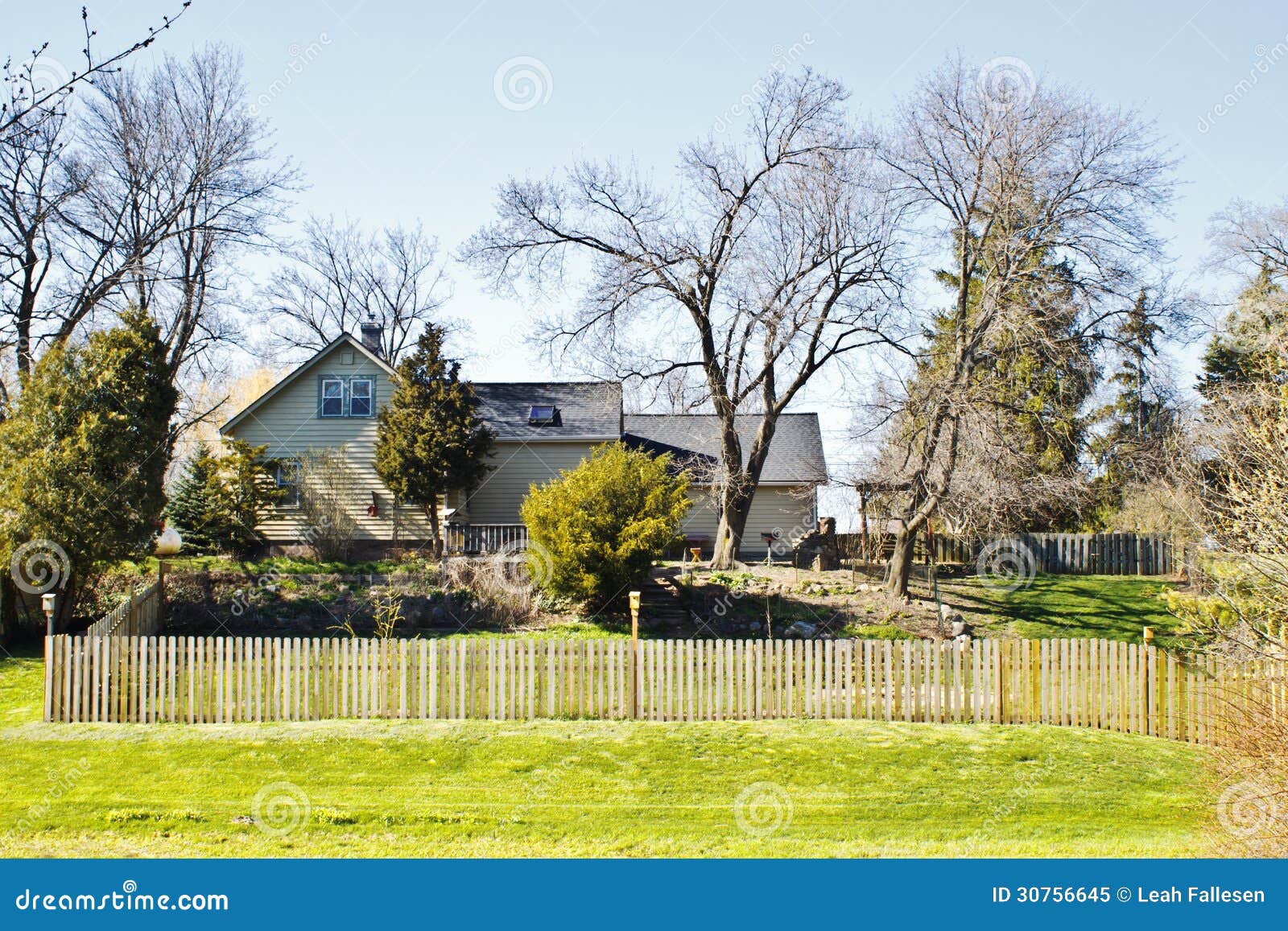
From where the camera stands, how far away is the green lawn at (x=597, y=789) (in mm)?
9203

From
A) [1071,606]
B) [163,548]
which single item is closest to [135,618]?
[163,548]

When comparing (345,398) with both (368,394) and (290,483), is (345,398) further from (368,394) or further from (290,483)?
(290,483)

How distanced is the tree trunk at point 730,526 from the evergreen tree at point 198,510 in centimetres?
1196

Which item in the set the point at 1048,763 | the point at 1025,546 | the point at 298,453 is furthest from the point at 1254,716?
the point at 298,453

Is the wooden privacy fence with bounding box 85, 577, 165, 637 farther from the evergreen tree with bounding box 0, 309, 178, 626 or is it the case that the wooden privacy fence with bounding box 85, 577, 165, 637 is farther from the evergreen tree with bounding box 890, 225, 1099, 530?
the evergreen tree with bounding box 890, 225, 1099, 530

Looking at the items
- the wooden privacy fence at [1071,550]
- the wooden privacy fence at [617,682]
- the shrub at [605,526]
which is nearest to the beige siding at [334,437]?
the wooden privacy fence at [1071,550]

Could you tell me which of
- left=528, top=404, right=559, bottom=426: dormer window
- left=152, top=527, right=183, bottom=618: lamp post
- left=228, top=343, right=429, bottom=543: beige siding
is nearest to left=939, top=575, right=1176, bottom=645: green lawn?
left=528, top=404, right=559, bottom=426: dormer window

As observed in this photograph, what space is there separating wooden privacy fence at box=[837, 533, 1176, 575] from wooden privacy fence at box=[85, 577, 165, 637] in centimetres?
1625

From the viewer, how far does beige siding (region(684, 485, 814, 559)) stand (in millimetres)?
29469

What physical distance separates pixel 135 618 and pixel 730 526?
1305cm

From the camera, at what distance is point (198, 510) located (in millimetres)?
24734

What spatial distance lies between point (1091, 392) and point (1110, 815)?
1510 cm

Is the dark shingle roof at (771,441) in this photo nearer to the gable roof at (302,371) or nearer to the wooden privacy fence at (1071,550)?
the wooden privacy fence at (1071,550)

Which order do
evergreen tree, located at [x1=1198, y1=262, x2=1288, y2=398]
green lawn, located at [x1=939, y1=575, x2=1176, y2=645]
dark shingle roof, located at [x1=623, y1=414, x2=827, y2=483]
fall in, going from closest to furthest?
green lawn, located at [x1=939, y1=575, x2=1176, y2=645] < evergreen tree, located at [x1=1198, y1=262, x2=1288, y2=398] < dark shingle roof, located at [x1=623, y1=414, x2=827, y2=483]
